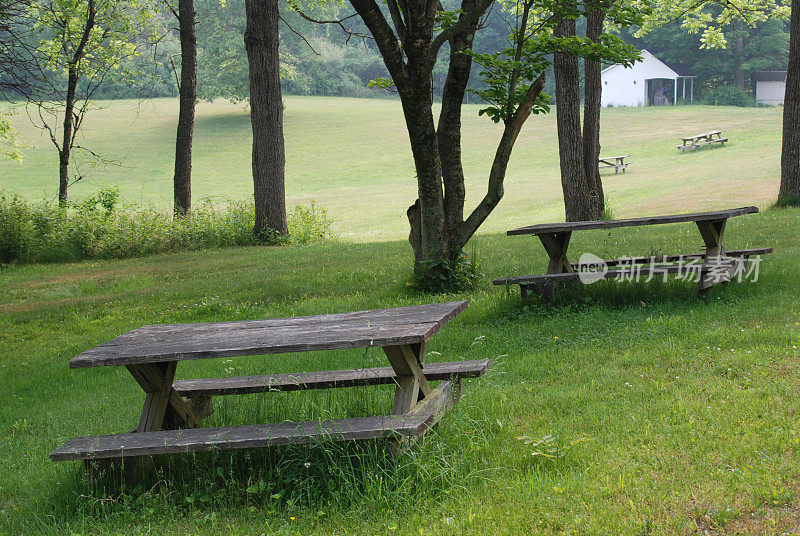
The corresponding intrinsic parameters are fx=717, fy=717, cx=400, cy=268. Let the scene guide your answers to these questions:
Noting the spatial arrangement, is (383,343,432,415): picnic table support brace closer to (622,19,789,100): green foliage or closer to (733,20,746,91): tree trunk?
(622,19,789,100): green foliage

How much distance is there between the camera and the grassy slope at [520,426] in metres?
3.35

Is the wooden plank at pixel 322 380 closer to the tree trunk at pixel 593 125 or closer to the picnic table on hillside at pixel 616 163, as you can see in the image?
the tree trunk at pixel 593 125

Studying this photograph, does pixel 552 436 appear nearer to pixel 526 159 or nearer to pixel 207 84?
pixel 526 159

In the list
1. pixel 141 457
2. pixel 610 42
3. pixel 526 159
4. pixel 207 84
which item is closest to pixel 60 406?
pixel 141 457

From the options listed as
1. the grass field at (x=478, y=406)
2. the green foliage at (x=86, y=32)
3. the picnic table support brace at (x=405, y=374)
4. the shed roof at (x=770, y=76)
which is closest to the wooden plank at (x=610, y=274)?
the grass field at (x=478, y=406)

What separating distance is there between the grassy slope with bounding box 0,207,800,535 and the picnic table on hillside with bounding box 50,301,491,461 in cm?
17

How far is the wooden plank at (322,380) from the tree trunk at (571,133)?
11.4m

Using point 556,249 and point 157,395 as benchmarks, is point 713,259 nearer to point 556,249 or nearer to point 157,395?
point 556,249

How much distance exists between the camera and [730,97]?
65312mm

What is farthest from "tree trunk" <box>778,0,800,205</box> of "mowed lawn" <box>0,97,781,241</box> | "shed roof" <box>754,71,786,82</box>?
"shed roof" <box>754,71,786,82</box>

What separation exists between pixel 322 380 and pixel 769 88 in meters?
74.5

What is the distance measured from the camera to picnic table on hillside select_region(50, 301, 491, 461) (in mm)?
3635

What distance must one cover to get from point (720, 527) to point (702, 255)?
5429 mm

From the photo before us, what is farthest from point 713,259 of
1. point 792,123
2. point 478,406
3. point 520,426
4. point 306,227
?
point 306,227
